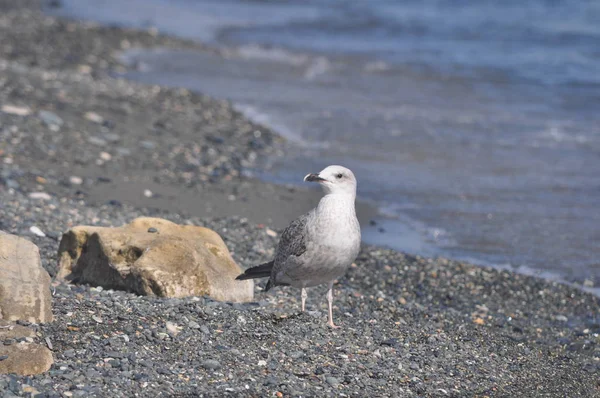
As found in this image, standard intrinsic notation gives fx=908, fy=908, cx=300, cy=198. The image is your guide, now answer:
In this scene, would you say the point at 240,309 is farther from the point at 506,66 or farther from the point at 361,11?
the point at 361,11

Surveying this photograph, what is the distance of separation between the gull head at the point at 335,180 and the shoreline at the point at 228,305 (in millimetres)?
1080

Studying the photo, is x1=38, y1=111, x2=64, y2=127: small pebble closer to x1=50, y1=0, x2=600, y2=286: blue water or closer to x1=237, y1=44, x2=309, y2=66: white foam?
x1=50, y1=0, x2=600, y2=286: blue water

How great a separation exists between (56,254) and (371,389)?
3.40m

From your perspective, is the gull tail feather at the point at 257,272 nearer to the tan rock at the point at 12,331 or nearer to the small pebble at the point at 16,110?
the tan rock at the point at 12,331

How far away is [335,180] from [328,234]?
1.31ft

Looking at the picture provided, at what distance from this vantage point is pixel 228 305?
23.0 feet

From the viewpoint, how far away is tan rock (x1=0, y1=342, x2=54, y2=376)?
17.5 feet

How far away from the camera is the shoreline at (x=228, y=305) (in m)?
5.88

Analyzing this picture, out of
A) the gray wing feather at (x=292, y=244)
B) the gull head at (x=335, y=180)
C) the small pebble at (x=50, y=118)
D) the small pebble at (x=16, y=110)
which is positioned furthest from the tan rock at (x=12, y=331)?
the small pebble at (x=16, y=110)

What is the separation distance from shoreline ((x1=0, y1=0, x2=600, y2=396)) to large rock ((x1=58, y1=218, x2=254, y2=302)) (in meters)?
0.17

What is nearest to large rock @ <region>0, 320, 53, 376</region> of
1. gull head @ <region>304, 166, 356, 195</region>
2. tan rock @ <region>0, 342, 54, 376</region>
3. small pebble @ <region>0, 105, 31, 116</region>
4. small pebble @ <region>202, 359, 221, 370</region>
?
tan rock @ <region>0, 342, 54, 376</region>

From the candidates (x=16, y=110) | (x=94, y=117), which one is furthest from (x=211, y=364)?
(x=94, y=117)

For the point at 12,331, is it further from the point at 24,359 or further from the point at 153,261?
the point at 153,261

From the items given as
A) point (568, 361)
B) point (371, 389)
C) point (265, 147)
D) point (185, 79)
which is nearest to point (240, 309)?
point (371, 389)
